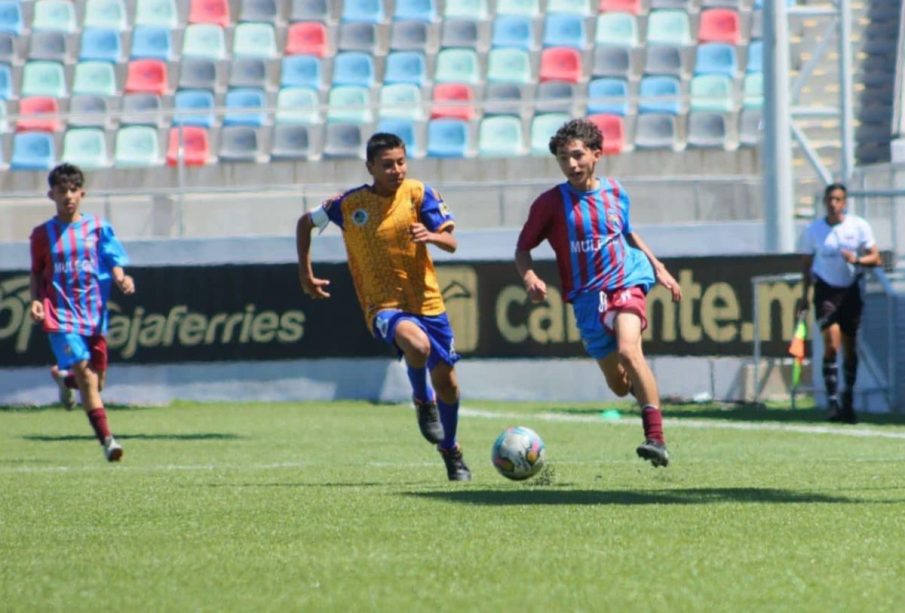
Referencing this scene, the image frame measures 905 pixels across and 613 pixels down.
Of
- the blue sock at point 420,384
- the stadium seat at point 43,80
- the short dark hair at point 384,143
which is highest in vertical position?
the stadium seat at point 43,80

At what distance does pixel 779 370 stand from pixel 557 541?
13.7m

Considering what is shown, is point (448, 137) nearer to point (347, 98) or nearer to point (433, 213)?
point (347, 98)

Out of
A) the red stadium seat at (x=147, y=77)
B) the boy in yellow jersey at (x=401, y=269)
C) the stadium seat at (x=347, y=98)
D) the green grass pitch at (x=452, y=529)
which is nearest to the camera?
the green grass pitch at (x=452, y=529)

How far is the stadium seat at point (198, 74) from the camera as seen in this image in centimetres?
2711

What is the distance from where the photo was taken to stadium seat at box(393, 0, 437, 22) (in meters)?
27.3

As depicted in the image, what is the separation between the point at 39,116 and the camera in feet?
73.2

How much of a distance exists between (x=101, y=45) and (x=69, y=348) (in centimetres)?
1559

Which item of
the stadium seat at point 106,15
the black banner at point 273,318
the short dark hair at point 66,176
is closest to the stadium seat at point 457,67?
the stadium seat at point 106,15

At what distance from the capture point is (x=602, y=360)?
1021 centimetres

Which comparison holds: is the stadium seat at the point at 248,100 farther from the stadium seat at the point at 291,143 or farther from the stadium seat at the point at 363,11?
the stadium seat at the point at 363,11

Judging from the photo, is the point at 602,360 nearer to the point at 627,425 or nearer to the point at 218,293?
the point at 627,425

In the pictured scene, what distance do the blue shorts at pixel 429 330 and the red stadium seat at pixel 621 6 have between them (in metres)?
17.7

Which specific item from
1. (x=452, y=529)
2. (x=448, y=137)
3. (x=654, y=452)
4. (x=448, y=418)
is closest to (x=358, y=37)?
(x=448, y=137)

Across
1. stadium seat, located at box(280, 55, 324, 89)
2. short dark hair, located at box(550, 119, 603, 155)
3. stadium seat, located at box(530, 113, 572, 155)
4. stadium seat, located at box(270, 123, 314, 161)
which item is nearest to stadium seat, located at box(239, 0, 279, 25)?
stadium seat, located at box(280, 55, 324, 89)
